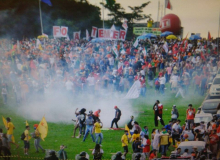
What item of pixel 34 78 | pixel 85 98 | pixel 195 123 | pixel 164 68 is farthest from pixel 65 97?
pixel 195 123

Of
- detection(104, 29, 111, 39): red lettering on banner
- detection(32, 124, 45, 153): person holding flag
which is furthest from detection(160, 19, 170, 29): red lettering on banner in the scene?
detection(32, 124, 45, 153): person holding flag

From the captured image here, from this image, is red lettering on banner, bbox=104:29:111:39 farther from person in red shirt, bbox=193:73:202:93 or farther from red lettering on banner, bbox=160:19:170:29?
red lettering on banner, bbox=160:19:170:29

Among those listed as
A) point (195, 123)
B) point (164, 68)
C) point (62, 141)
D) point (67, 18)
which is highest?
point (67, 18)

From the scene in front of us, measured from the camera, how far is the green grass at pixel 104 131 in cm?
1504

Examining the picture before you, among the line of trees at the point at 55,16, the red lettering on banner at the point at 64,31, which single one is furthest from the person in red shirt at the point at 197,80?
the red lettering on banner at the point at 64,31

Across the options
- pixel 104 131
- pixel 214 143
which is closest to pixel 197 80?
pixel 104 131

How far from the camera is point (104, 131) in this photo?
57.6 feet

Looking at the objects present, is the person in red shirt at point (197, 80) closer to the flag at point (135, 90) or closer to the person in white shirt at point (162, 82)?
the person in white shirt at point (162, 82)

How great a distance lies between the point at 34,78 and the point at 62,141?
398 inches

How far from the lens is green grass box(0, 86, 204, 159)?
49.3 feet

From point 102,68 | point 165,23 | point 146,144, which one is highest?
point 165,23

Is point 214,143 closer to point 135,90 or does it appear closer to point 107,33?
point 135,90

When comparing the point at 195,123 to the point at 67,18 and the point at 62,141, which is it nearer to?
the point at 62,141

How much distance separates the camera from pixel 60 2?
39250mm
